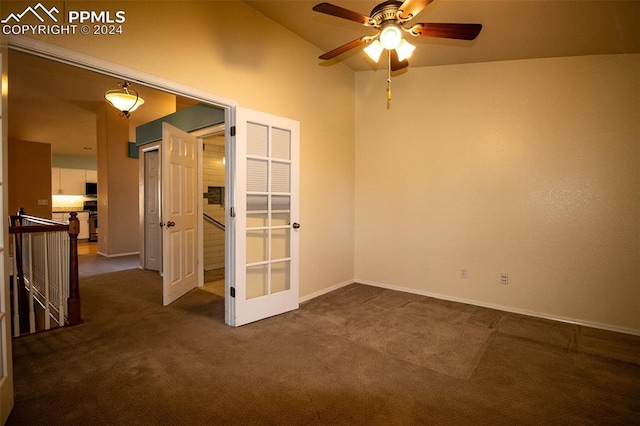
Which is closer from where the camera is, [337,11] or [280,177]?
[337,11]

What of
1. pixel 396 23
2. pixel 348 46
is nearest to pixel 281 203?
pixel 348 46

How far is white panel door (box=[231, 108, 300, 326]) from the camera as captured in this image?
2.89 metres

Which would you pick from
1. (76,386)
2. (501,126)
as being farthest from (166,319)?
(501,126)

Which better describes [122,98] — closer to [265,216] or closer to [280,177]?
[280,177]

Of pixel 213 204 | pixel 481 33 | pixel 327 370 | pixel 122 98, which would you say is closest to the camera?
pixel 327 370

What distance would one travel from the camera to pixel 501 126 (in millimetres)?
3396

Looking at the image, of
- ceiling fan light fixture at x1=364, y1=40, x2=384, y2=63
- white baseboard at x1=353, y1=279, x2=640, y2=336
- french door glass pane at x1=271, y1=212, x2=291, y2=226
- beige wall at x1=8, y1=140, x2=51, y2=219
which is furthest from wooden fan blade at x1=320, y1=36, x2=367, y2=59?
beige wall at x1=8, y1=140, x2=51, y2=219

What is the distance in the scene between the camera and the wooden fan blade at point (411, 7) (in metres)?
1.80

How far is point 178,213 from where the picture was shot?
150 inches

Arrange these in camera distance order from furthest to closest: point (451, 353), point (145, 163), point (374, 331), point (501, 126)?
point (145, 163)
point (501, 126)
point (374, 331)
point (451, 353)

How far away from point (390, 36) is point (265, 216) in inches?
76.7

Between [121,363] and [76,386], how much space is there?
30 cm

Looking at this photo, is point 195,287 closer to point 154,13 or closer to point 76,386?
point 76,386

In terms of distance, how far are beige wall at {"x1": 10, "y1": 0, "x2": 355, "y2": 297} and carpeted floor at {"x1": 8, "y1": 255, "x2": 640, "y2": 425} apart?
3.36 feet
